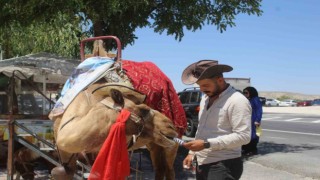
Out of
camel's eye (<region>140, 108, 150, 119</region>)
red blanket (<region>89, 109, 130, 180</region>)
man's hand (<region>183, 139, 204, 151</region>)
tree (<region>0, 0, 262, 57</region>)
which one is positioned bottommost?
red blanket (<region>89, 109, 130, 180</region>)

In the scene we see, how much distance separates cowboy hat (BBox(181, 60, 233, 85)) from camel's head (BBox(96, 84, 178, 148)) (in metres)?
0.45

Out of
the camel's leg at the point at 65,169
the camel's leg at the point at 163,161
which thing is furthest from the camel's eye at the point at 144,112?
the camel's leg at the point at 163,161

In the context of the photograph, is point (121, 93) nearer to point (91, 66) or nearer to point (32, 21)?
point (91, 66)

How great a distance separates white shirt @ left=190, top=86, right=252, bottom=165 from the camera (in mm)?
3717

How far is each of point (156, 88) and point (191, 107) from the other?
13653 millimetres

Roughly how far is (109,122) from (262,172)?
21.9ft

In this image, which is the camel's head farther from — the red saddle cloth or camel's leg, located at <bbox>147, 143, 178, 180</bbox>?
camel's leg, located at <bbox>147, 143, 178, 180</bbox>

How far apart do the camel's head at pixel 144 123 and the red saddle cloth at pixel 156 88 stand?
778 mm

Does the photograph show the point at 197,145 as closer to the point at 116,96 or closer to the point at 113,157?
the point at 113,157

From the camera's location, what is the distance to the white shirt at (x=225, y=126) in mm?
3717

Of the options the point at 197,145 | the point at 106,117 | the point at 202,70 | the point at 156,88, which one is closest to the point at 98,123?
the point at 106,117

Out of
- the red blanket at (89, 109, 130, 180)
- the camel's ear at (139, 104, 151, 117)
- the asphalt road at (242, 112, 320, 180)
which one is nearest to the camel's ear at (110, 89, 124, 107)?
the red blanket at (89, 109, 130, 180)

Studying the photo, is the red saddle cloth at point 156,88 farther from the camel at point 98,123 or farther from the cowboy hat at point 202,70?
the cowboy hat at point 202,70

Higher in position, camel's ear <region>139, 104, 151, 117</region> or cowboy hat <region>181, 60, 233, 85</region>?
cowboy hat <region>181, 60, 233, 85</region>
